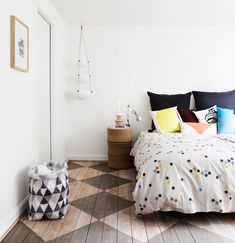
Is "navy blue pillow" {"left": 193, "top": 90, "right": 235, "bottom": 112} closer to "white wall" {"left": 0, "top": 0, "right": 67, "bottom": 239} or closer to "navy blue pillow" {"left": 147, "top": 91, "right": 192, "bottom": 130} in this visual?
"navy blue pillow" {"left": 147, "top": 91, "right": 192, "bottom": 130}

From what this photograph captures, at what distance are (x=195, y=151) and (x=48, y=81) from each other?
218cm

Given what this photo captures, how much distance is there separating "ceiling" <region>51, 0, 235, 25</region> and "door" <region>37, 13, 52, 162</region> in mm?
439

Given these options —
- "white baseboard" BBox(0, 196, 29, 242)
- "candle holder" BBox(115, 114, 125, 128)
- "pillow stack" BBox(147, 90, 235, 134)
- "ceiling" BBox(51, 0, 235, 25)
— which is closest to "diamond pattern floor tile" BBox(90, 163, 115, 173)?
"candle holder" BBox(115, 114, 125, 128)

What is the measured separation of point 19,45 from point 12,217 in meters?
1.51

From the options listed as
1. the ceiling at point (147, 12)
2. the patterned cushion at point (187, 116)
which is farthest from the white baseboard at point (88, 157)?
the ceiling at point (147, 12)

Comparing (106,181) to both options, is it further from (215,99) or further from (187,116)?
(215,99)

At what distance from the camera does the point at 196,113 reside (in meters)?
3.73

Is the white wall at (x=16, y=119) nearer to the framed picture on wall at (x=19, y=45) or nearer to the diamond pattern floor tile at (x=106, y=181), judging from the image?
the framed picture on wall at (x=19, y=45)

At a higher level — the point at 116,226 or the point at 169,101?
the point at 169,101

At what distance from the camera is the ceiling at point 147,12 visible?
3208 millimetres

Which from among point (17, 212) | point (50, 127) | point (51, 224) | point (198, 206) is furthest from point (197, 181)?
point (50, 127)

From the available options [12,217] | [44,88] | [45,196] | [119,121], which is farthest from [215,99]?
[12,217]

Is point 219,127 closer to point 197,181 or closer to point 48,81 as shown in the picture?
point 197,181

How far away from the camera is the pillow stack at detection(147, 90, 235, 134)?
352 cm
